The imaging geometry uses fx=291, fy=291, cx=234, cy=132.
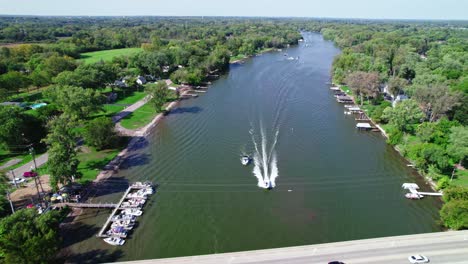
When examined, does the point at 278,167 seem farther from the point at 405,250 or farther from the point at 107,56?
the point at 107,56

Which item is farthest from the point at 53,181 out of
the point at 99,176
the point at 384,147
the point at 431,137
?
the point at 431,137

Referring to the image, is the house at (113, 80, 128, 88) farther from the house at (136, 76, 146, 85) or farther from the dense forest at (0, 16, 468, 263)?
the house at (136, 76, 146, 85)

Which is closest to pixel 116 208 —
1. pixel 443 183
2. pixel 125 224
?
pixel 125 224

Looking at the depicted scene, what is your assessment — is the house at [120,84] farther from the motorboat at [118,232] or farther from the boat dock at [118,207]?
the motorboat at [118,232]

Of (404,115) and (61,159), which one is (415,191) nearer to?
(404,115)

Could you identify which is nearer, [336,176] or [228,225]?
[228,225]

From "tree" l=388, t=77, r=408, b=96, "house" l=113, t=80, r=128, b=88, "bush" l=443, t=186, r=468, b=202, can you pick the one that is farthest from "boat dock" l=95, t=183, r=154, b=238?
"tree" l=388, t=77, r=408, b=96
